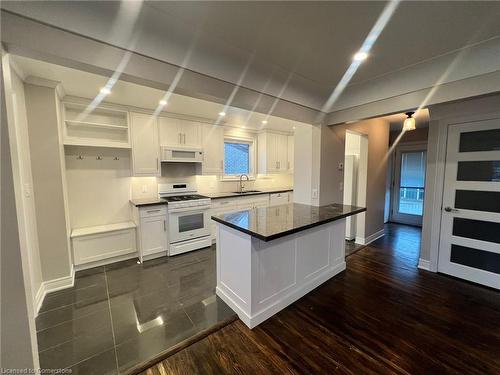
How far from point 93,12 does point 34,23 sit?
1.01ft

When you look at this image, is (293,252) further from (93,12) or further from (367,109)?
(93,12)

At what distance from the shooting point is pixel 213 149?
425 centimetres

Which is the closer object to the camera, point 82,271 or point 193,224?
point 82,271

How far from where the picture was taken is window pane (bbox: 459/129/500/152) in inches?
97.4

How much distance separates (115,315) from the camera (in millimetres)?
2131

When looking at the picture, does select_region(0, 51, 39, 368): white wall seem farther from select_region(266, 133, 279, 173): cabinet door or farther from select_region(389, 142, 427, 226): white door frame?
select_region(389, 142, 427, 226): white door frame

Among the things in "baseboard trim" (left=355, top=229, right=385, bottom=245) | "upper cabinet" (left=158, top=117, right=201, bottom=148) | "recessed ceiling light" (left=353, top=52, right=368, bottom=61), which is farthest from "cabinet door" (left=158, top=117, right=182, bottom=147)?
"baseboard trim" (left=355, top=229, right=385, bottom=245)

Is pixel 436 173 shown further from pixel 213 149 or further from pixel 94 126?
pixel 94 126

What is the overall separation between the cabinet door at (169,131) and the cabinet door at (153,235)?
4.35 ft

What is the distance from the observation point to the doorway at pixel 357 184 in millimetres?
3902

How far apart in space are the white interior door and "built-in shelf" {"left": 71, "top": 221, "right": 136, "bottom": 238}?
464 centimetres

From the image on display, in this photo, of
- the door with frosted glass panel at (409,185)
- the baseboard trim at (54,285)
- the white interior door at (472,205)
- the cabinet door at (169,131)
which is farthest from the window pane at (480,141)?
the baseboard trim at (54,285)

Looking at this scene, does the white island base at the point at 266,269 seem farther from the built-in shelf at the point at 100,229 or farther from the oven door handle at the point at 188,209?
the built-in shelf at the point at 100,229

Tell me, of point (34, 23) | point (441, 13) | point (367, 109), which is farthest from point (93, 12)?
point (367, 109)
